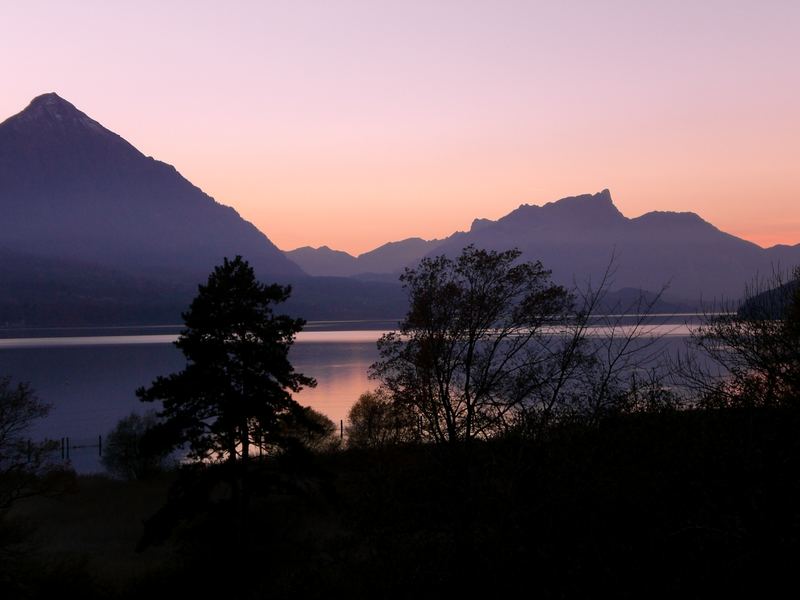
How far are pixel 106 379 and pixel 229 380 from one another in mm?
105871

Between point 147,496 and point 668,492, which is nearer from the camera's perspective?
point 668,492

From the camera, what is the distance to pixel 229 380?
2891cm

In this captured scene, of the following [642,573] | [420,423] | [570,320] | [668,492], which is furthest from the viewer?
[570,320]

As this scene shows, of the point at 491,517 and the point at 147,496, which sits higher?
the point at 491,517

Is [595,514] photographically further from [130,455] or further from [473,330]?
[130,455]

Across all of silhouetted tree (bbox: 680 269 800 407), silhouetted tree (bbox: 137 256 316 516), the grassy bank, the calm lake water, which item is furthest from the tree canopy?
the calm lake water

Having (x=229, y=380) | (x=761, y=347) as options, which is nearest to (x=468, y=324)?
(x=761, y=347)

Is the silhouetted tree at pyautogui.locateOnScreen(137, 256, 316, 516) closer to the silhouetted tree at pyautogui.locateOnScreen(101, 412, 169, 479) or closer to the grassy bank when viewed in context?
the grassy bank

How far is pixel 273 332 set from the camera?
29766 mm

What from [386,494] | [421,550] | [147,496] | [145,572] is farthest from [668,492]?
[147,496]

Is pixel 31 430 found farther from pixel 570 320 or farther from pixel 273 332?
pixel 570 320

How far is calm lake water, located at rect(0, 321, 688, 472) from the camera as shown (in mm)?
80688

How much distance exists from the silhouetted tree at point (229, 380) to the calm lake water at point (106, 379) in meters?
27.9

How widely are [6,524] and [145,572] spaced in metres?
5.92
